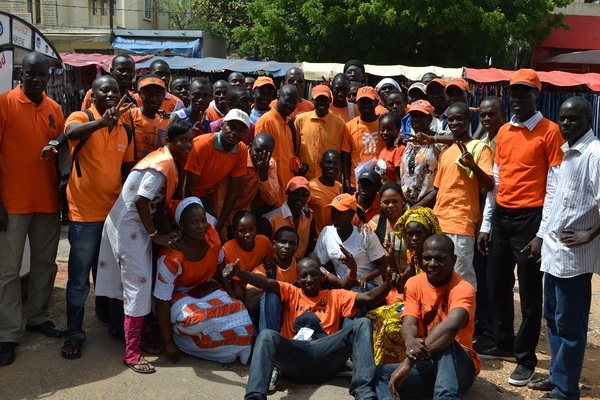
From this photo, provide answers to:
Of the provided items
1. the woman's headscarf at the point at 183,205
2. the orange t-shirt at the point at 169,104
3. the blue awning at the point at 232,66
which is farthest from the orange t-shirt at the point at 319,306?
the blue awning at the point at 232,66

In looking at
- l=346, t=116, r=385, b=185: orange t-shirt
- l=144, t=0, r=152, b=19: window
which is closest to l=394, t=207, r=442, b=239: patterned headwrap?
l=346, t=116, r=385, b=185: orange t-shirt

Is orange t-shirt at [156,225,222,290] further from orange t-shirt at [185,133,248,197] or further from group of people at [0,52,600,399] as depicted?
orange t-shirt at [185,133,248,197]

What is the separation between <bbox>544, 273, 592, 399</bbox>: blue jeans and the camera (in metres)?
3.96

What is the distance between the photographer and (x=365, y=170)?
223 inches

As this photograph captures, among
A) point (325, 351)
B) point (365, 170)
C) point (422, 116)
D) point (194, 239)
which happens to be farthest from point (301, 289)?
point (422, 116)

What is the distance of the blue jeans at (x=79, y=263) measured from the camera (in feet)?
15.1

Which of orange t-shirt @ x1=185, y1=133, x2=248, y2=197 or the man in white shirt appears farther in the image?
orange t-shirt @ x1=185, y1=133, x2=248, y2=197

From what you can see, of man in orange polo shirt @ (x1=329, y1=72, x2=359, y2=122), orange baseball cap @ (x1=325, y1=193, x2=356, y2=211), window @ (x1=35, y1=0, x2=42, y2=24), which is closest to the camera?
orange baseball cap @ (x1=325, y1=193, x2=356, y2=211)

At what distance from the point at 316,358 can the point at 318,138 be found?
95.4 inches

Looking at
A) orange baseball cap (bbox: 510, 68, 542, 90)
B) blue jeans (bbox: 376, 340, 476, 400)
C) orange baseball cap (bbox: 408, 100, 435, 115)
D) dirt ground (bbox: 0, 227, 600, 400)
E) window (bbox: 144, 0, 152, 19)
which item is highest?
window (bbox: 144, 0, 152, 19)

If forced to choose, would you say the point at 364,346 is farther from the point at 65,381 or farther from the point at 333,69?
the point at 333,69

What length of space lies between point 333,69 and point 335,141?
→ 7.04 meters

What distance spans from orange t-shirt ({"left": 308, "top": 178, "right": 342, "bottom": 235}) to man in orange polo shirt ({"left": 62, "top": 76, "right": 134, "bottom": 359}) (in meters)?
1.78

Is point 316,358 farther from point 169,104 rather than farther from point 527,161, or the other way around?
point 169,104
